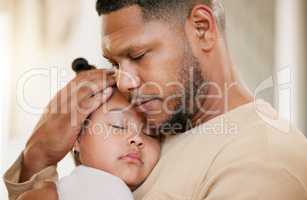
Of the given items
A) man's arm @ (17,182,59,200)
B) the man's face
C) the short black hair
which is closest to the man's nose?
the man's face

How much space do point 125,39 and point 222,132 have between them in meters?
0.28

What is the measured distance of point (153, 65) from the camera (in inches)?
39.5

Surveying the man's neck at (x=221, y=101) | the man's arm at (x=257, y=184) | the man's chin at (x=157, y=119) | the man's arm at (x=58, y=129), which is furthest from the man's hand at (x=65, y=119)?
the man's arm at (x=257, y=184)

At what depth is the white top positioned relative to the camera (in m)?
0.95

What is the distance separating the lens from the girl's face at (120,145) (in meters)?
1.01

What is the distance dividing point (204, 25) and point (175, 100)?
0.17m

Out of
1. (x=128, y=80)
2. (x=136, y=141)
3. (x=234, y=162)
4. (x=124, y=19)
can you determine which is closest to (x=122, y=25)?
(x=124, y=19)

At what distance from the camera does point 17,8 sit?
1266 mm

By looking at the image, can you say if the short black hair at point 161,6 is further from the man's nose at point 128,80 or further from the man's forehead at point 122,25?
the man's nose at point 128,80

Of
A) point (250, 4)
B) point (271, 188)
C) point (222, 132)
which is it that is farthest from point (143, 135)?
point (250, 4)

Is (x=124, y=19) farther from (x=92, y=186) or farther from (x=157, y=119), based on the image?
(x=92, y=186)

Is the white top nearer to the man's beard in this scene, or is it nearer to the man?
the man

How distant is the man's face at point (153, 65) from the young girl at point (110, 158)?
40 mm

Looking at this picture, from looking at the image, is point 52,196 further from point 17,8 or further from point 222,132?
point 17,8
